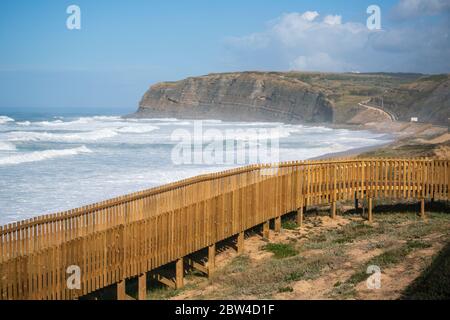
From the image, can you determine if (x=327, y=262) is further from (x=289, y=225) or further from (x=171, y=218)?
(x=289, y=225)

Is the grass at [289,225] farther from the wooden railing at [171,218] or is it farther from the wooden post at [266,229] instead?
the wooden post at [266,229]

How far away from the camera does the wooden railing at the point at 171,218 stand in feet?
33.1

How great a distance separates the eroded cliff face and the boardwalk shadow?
359 ft

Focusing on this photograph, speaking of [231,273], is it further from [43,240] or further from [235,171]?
[43,240]

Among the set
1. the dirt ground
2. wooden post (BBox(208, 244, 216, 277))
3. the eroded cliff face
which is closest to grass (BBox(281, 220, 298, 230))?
the dirt ground

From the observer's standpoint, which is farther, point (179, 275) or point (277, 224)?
point (277, 224)

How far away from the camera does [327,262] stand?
13031mm

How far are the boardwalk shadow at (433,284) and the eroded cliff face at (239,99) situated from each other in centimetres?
10951

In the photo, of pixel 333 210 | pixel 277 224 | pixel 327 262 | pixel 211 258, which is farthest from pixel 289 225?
pixel 327 262

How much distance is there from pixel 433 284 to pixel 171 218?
6207mm

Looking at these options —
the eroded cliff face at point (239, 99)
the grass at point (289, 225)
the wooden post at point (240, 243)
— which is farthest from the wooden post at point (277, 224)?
the eroded cliff face at point (239, 99)

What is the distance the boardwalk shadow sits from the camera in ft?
29.7
